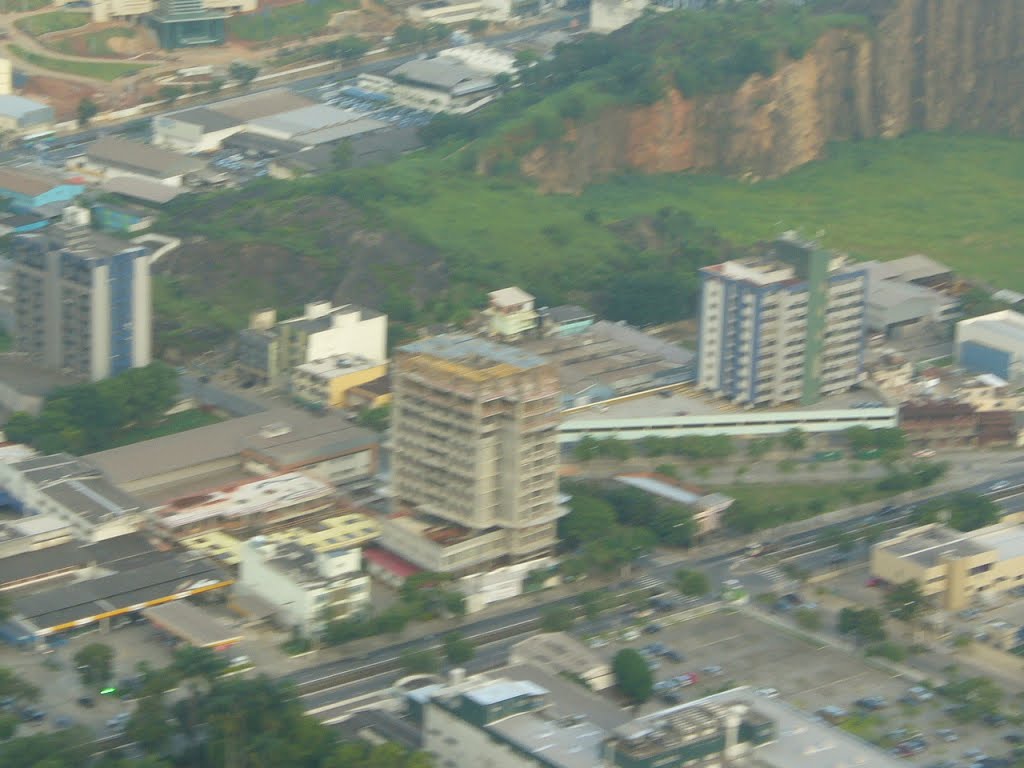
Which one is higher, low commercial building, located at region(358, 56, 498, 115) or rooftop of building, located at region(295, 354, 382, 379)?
low commercial building, located at region(358, 56, 498, 115)

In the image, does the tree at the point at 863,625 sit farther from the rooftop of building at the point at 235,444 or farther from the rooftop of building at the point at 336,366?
the rooftop of building at the point at 336,366

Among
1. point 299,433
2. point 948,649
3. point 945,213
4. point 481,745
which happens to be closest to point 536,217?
Result: point 945,213

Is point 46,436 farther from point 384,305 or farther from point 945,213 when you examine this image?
point 945,213

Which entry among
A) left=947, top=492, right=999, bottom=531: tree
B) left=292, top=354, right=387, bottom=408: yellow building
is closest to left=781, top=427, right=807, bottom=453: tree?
left=947, top=492, right=999, bottom=531: tree

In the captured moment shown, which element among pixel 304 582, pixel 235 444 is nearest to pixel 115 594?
pixel 304 582

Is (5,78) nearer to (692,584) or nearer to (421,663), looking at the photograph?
(692,584)

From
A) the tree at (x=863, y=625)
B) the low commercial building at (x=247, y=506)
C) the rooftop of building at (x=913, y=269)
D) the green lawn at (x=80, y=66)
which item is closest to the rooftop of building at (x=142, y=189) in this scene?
the green lawn at (x=80, y=66)

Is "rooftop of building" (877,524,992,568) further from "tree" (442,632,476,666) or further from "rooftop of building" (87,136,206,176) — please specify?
"rooftop of building" (87,136,206,176)
